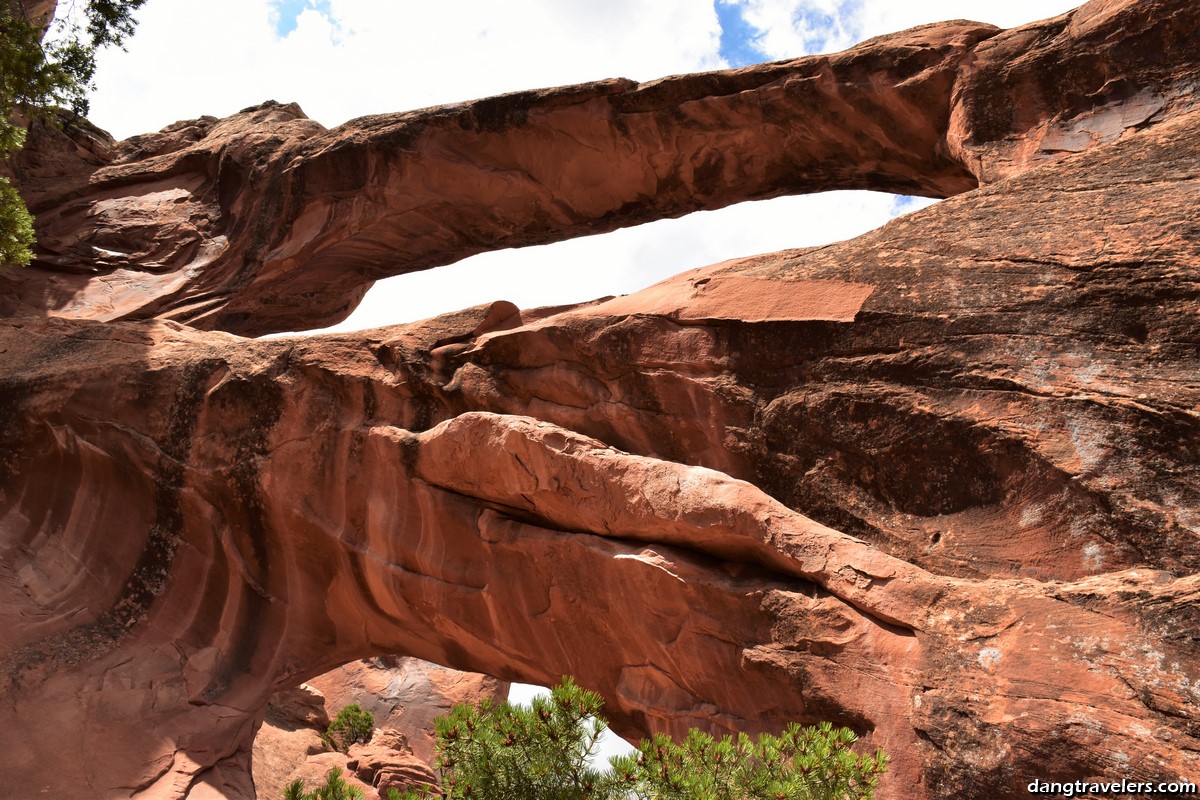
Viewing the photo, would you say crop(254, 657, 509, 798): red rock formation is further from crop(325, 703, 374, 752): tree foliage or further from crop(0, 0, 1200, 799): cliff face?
crop(0, 0, 1200, 799): cliff face

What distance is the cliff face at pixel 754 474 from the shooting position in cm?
768

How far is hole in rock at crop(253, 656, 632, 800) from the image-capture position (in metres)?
15.7

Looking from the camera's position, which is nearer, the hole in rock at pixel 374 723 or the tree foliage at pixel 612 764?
the tree foliage at pixel 612 764

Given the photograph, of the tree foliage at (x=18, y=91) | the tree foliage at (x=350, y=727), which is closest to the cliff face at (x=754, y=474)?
the tree foliage at (x=18, y=91)

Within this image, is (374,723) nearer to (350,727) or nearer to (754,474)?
(350,727)

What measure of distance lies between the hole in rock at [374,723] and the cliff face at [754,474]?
4.62 m

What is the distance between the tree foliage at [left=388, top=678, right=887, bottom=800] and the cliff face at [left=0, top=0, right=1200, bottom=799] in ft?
4.32

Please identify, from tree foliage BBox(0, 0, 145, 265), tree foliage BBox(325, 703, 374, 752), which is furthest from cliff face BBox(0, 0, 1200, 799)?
tree foliage BBox(325, 703, 374, 752)

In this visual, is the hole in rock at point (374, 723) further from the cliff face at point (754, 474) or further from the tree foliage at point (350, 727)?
the cliff face at point (754, 474)

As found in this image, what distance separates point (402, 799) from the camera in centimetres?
633

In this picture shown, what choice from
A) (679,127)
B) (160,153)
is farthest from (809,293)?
(160,153)

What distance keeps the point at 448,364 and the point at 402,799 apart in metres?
6.10

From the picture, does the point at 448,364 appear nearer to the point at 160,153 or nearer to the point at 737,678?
the point at 737,678

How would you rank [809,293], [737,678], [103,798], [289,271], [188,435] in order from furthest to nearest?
1. [289,271]
2. [188,435]
3. [809,293]
4. [103,798]
5. [737,678]
